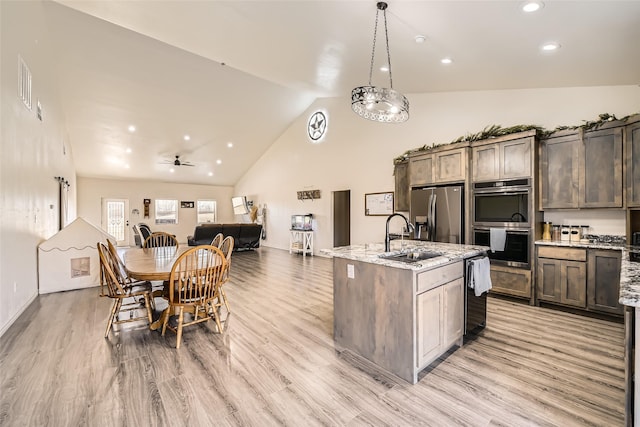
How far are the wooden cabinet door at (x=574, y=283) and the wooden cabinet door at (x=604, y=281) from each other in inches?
1.8

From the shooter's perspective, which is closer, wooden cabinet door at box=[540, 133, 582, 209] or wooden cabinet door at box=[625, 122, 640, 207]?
wooden cabinet door at box=[625, 122, 640, 207]

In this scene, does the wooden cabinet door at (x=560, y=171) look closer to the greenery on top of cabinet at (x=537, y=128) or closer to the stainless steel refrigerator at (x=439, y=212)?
the greenery on top of cabinet at (x=537, y=128)

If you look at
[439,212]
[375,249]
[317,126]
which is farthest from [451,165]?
[317,126]

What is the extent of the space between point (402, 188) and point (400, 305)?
3987mm

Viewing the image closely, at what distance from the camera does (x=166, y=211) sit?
40.3 feet

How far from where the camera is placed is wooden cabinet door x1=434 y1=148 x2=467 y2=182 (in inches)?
178

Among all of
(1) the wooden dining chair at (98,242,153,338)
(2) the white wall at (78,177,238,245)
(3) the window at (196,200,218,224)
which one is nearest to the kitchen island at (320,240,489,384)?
(1) the wooden dining chair at (98,242,153,338)

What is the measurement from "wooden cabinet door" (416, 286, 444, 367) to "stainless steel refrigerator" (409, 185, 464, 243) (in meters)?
2.24

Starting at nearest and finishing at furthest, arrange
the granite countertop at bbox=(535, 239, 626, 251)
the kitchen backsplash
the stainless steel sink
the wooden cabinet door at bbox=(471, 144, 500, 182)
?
1. the stainless steel sink
2. the granite countertop at bbox=(535, 239, 626, 251)
3. the kitchen backsplash
4. the wooden cabinet door at bbox=(471, 144, 500, 182)

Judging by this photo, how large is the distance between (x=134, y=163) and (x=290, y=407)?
10.7 metres

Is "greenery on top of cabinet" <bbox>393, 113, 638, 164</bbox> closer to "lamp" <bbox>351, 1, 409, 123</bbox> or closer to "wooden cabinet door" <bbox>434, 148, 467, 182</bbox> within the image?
"wooden cabinet door" <bbox>434, 148, 467, 182</bbox>

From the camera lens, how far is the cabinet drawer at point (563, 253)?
3.51 meters

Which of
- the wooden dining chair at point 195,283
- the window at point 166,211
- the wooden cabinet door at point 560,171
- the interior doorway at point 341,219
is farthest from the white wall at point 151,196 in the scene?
the wooden cabinet door at point 560,171

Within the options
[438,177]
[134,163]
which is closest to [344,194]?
[438,177]
